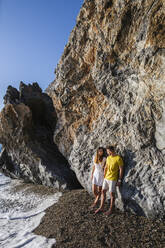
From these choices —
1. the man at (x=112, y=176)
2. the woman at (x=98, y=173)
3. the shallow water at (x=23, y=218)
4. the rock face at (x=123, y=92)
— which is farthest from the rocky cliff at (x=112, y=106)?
the shallow water at (x=23, y=218)

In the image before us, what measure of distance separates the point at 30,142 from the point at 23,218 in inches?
308

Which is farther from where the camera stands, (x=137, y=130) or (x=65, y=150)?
(x=65, y=150)

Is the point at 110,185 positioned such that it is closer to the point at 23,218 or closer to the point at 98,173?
the point at 98,173

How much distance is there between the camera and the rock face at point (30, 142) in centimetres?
1380

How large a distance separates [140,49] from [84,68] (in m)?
4.80

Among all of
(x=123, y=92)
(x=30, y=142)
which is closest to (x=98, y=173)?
(x=123, y=92)

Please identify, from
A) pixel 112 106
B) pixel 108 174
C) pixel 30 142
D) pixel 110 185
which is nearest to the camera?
pixel 110 185

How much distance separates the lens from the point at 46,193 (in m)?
12.1

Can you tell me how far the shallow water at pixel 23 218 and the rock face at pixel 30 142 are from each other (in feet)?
6.17

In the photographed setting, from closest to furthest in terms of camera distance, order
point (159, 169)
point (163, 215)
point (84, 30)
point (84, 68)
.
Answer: point (163, 215) < point (159, 169) < point (84, 30) < point (84, 68)

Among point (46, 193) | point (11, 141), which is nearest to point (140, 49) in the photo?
point (46, 193)

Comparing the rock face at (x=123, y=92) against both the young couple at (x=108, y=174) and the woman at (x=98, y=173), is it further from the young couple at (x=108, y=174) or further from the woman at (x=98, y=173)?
the woman at (x=98, y=173)

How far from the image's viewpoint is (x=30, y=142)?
1546 centimetres

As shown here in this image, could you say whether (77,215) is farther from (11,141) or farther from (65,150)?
(11,141)
